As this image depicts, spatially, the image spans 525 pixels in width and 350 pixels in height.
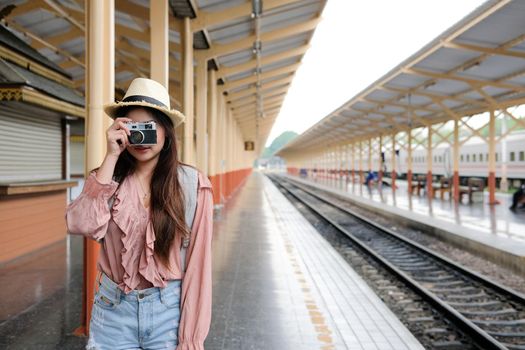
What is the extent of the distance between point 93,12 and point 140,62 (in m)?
9.94

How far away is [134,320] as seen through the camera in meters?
1.75

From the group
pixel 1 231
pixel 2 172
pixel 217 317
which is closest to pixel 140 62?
pixel 2 172

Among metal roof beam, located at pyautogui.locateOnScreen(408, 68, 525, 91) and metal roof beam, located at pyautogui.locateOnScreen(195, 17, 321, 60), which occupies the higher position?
metal roof beam, located at pyautogui.locateOnScreen(195, 17, 321, 60)

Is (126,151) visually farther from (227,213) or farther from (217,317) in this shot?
(227,213)

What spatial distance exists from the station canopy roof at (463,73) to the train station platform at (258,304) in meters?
5.70

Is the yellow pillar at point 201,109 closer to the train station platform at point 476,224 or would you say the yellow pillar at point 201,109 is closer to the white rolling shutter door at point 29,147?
the white rolling shutter door at point 29,147

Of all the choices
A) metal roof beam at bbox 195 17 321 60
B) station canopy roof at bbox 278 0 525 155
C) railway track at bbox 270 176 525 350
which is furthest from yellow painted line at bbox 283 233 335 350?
metal roof beam at bbox 195 17 321 60

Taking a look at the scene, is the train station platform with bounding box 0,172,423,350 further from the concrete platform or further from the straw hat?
the straw hat

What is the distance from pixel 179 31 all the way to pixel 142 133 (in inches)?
358

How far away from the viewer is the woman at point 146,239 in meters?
1.72

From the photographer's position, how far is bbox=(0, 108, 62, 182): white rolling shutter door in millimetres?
7492

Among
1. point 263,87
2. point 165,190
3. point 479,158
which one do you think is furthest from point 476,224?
point 479,158

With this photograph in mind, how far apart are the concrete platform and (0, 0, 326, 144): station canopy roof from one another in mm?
5017

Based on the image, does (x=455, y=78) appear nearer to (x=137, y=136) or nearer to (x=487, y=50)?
(x=487, y=50)
